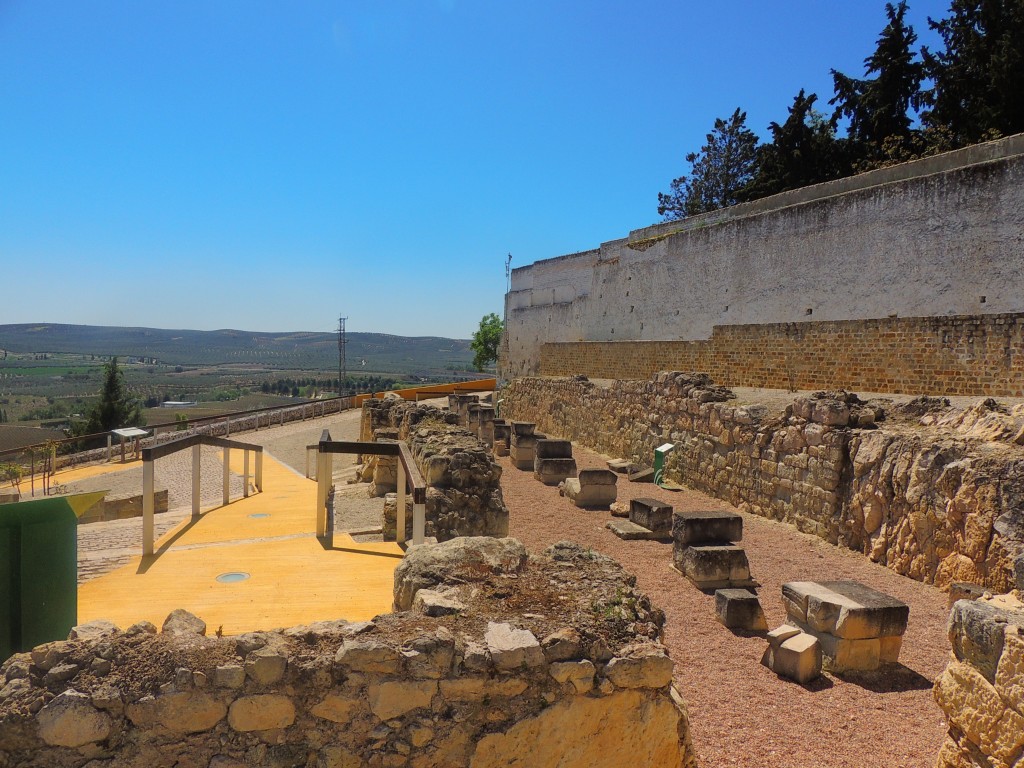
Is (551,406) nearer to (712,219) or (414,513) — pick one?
(712,219)

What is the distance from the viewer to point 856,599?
6.30 m

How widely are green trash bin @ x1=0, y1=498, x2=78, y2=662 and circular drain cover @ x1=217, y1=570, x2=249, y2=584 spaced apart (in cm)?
175

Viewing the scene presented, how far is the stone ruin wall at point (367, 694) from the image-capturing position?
281 centimetres

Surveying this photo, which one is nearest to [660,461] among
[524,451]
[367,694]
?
[524,451]

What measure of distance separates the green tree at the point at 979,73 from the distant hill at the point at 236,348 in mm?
116309

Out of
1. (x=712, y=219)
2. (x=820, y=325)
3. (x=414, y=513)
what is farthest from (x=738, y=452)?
(x=712, y=219)

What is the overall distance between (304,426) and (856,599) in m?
27.2

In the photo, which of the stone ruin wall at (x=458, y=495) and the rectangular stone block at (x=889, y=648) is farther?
the stone ruin wall at (x=458, y=495)

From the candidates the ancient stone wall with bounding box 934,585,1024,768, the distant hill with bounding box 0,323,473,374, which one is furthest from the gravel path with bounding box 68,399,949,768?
the distant hill with bounding box 0,323,473,374

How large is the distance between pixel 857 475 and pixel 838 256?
11.7 meters

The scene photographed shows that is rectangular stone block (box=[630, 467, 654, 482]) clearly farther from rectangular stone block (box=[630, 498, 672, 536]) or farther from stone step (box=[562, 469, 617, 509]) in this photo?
rectangular stone block (box=[630, 498, 672, 536])

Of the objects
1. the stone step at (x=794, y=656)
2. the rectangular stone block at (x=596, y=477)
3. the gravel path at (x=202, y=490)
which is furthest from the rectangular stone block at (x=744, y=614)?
the rectangular stone block at (x=596, y=477)

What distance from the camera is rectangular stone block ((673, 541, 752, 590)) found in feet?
26.8

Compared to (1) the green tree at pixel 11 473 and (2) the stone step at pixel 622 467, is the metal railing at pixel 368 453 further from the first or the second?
(1) the green tree at pixel 11 473
